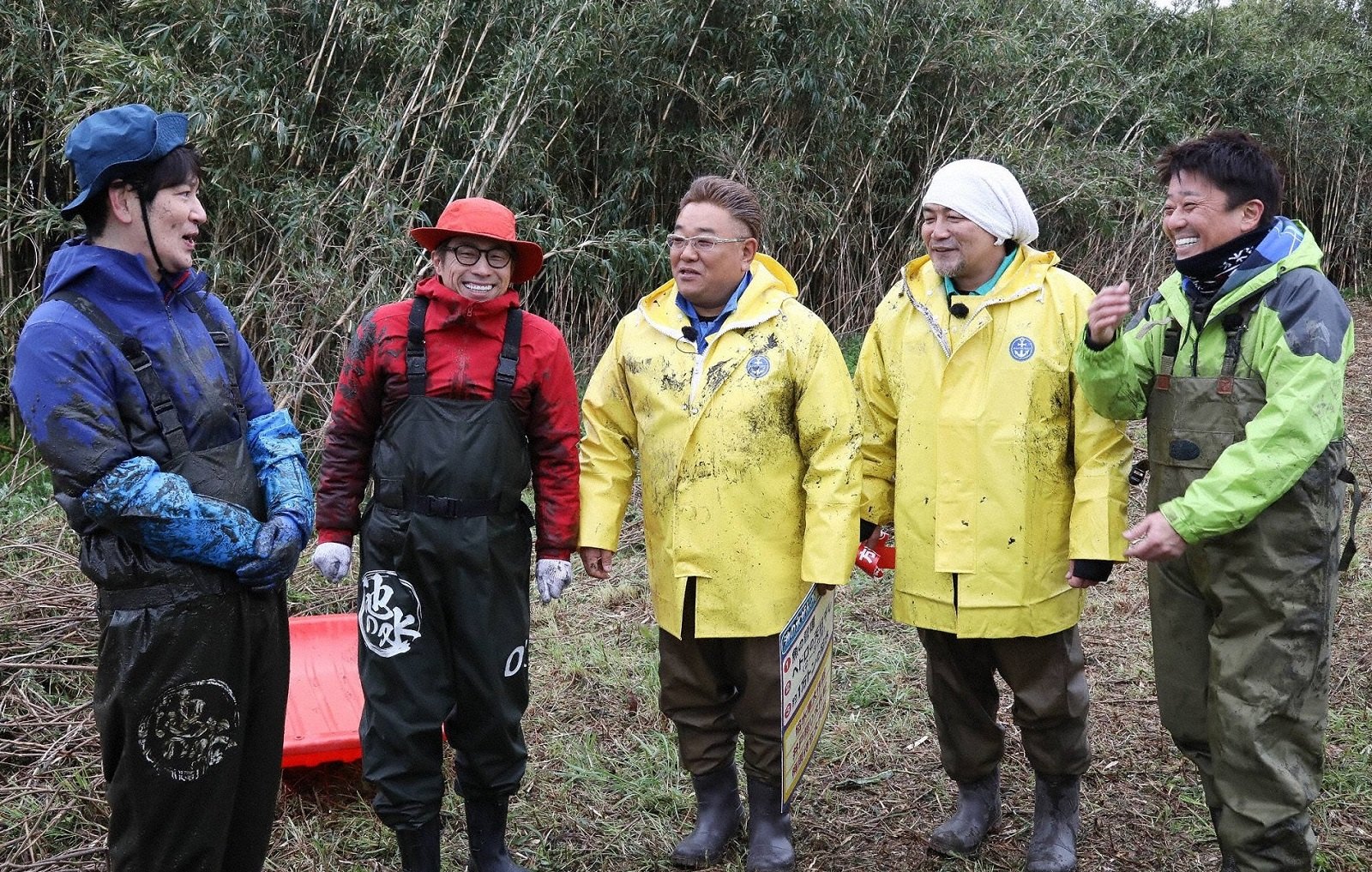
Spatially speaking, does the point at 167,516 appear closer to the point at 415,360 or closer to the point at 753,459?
the point at 415,360

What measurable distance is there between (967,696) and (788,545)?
648 mm

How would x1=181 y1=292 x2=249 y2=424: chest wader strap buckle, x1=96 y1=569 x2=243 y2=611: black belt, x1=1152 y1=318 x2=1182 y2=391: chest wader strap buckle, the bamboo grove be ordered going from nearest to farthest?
1. x1=96 y1=569 x2=243 y2=611: black belt
2. x1=181 y1=292 x2=249 y2=424: chest wader strap buckle
3. x1=1152 y1=318 x2=1182 y2=391: chest wader strap buckle
4. the bamboo grove

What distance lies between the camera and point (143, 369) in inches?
82.0

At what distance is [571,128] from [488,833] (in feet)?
15.8

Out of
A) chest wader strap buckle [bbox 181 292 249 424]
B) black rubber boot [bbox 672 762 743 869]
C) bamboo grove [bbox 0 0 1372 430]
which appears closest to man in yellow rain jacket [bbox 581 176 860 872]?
black rubber boot [bbox 672 762 743 869]

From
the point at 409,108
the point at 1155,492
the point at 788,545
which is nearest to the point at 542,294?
the point at 409,108

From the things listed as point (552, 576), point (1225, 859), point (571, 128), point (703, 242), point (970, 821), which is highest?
point (703, 242)

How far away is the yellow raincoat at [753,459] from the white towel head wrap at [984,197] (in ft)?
1.48

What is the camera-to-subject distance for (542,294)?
708 cm

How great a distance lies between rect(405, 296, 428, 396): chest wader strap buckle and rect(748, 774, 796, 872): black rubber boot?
4.39ft

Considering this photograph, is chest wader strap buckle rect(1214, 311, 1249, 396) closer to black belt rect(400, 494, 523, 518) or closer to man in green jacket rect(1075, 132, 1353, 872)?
man in green jacket rect(1075, 132, 1353, 872)

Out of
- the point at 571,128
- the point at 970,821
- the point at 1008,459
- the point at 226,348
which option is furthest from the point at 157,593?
the point at 571,128

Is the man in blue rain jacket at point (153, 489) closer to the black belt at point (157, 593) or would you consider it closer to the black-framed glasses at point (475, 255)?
the black belt at point (157, 593)

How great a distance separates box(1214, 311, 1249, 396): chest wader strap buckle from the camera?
8.05 feet
